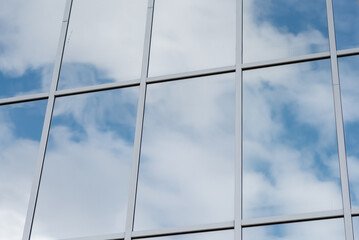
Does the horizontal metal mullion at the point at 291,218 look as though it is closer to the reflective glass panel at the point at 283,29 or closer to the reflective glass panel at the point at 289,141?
the reflective glass panel at the point at 289,141

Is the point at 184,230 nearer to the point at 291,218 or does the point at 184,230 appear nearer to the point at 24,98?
the point at 291,218

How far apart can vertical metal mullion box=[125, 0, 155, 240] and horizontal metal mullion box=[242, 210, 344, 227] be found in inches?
52.1

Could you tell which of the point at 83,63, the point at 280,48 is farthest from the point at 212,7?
the point at 83,63

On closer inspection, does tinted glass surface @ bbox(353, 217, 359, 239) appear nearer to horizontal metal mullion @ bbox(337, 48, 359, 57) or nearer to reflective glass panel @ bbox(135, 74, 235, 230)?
reflective glass panel @ bbox(135, 74, 235, 230)

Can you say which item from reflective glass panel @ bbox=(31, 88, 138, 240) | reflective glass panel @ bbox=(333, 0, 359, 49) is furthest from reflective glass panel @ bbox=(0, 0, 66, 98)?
reflective glass panel @ bbox=(333, 0, 359, 49)

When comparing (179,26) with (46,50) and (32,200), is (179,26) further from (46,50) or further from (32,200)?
(32,200)

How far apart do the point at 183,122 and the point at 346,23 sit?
2347mm

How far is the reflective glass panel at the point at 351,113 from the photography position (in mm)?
8023

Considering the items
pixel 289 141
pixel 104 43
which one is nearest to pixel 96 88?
pixel 104 43

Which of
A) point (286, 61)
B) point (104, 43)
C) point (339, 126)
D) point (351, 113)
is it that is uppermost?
point (104, 43)

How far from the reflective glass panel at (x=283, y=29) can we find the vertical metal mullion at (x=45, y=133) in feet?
8.42

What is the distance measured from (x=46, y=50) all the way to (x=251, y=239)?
4307mm

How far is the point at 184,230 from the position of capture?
27.0 feet

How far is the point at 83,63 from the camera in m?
10.2
